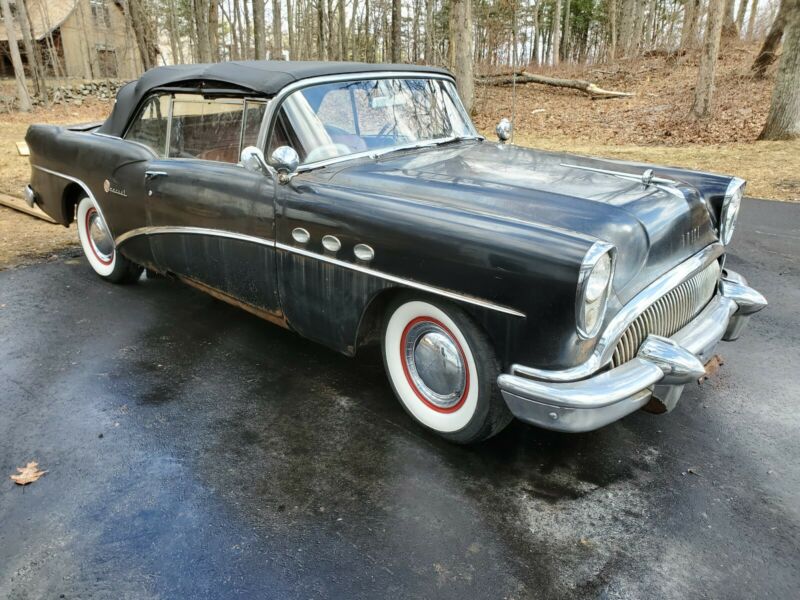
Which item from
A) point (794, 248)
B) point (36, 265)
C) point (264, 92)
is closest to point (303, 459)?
point (264, 92)

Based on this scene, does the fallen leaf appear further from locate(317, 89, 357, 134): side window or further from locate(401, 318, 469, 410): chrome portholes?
locate(317, 89, 357, 134): side window

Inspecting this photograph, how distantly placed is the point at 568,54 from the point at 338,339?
35288mm

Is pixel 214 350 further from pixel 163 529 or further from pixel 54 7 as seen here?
pixel 54 7

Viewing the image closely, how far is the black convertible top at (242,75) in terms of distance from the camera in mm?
3248

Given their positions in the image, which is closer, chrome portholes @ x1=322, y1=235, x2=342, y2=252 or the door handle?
chrome portholes @ x1=322, y1=235, x2=342, y2=252

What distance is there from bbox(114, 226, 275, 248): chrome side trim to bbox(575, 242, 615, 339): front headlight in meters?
1.64

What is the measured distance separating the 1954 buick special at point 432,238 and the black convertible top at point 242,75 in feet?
0.05

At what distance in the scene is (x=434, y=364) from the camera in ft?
8.73

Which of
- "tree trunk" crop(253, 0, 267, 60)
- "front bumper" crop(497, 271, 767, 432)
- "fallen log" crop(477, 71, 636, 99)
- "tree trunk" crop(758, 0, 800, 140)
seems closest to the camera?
"front bumper" crop(497, 271, 767, 432)

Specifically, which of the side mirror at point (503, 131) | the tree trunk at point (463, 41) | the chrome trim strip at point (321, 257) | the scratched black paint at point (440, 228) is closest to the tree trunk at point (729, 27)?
the tree trunk at point (463, 41)

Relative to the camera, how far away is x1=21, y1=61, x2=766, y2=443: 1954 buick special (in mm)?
2234

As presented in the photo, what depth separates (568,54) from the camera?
33812mm

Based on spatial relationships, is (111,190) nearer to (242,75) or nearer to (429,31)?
(242,75)

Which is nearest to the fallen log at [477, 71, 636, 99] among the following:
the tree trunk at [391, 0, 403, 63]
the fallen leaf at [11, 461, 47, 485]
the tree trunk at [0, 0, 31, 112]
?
the tree trunk at [391, 0, 403, 63]
